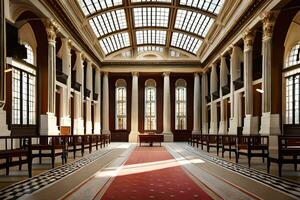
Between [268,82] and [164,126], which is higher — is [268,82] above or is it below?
above

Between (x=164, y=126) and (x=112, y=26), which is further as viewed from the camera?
(x=164, y=126)

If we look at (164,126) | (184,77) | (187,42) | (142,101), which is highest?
(187,42)

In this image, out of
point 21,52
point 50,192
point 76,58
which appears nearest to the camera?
point 50,192

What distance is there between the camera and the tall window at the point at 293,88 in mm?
20953

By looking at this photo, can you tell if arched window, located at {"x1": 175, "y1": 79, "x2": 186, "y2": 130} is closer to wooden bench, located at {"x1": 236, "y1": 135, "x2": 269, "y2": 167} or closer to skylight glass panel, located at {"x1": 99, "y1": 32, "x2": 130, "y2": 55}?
skylight glass panel, located at {"x1": 99, "y1": 32, "x2": 130, "y2": 55}

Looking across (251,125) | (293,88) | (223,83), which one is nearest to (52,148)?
(251,125)

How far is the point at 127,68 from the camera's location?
40969mm

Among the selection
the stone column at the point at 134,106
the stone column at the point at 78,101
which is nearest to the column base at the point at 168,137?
the stone column at the point at 134,106

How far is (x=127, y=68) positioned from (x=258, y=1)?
22.7m

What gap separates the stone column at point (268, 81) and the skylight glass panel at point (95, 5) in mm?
15119

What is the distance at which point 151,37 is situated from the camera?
40.3m

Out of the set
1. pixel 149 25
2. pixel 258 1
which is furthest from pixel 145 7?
pixel 258 1

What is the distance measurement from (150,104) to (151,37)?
8.52 m

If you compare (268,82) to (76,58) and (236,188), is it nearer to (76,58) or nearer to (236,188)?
(236,188)
